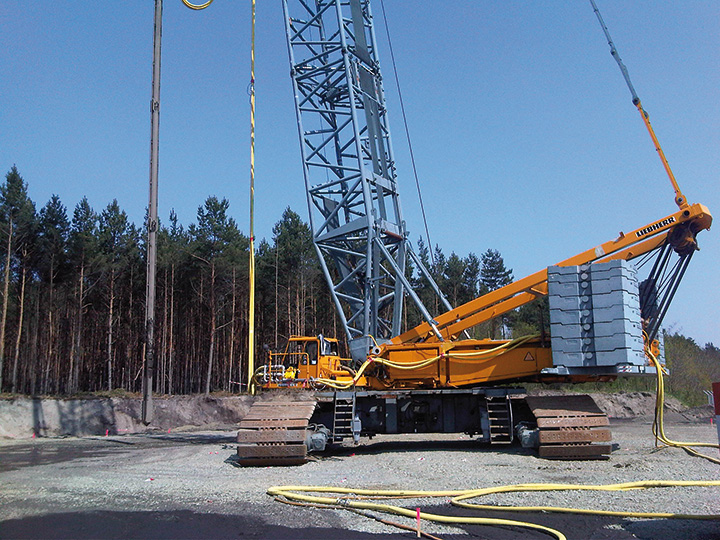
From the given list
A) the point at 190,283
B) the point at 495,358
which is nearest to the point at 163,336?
the point at 190,283

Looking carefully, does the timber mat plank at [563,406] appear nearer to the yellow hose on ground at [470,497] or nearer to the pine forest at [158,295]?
the yellow hose on ground at [470,497]

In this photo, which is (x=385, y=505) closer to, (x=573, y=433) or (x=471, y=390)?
(x=573, y=433)

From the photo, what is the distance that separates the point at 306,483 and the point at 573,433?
4849mm

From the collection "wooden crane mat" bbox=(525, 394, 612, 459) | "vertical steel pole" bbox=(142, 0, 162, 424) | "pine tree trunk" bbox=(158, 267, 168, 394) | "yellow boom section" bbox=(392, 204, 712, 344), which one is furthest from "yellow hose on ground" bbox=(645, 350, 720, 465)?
"pine tree trunk" bbox=(158, 267, 168, 394)

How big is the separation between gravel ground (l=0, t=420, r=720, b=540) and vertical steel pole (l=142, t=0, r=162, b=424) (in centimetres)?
221

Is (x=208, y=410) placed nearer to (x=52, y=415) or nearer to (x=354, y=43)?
(x=52, y=415)

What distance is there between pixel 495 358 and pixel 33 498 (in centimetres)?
838

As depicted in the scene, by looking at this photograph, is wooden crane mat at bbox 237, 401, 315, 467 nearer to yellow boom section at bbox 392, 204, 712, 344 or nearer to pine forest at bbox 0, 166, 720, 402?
yellow boom section at bbox 392, 204, 712, 344

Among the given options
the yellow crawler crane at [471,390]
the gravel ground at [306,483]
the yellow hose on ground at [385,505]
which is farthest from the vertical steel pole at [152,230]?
Answer: the yellow hose on ground at [385,505]

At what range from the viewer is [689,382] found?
1355 inches

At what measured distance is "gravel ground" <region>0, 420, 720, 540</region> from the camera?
590 cm

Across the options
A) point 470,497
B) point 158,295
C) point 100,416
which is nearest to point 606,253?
point 470,497

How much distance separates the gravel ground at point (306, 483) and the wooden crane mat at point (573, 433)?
252 mm

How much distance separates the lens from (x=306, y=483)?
28.4ft
